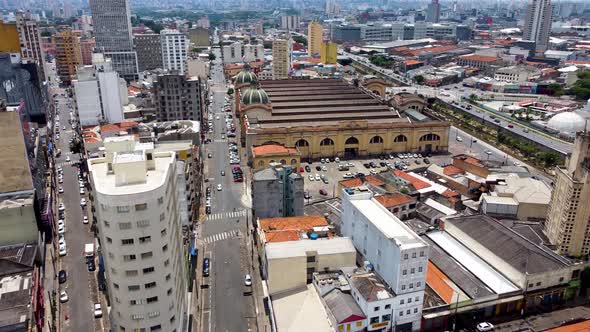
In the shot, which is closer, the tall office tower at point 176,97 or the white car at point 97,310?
the white car at point 97,310

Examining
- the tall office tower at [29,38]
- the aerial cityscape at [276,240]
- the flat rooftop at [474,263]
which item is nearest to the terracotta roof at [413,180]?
the aerial cityscape at [276,240]

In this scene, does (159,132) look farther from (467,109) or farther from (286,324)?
(467,109)

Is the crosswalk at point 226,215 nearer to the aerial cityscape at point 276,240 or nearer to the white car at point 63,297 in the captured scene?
the aerial cityscape at point 276,240

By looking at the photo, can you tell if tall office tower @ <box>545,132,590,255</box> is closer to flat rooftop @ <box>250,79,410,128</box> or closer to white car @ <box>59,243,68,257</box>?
flat rooftop @ <box>250,79,410,128</box>

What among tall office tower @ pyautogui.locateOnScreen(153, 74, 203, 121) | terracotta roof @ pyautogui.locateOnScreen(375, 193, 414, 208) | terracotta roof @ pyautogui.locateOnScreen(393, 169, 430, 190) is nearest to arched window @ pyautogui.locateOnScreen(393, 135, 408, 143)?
terracotta roof @ pyautogui.locateOnScreen(393, 169, 430, 190)

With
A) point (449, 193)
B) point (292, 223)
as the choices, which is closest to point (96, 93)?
point (292, 223)

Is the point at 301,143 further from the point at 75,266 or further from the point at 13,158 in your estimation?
the point at 13,158
